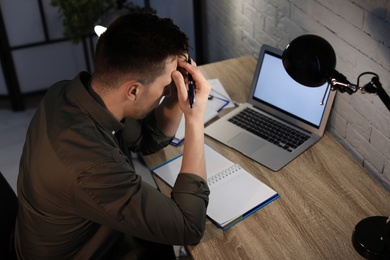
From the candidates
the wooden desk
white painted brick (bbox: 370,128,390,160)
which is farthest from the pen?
white painted brick (bbox: 370,128,390,160)

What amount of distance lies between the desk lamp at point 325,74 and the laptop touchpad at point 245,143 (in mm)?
447

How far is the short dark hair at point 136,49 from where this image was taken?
122cm

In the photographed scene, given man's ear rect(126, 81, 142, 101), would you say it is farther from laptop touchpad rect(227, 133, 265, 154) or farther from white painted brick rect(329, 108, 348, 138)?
white painted brick rect(329, 108, 348, 138)

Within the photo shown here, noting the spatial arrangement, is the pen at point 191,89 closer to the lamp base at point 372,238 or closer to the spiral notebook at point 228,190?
the spiral notebook at point 228,190

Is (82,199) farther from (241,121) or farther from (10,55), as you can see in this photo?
(10,55)

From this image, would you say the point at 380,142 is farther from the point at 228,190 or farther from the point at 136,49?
the point at 136,49

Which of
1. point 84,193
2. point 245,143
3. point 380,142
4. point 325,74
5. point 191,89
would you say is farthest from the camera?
point 245,143

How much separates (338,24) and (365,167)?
19.4 inches

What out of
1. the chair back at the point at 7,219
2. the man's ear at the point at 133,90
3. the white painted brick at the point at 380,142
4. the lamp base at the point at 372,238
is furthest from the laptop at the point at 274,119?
the chair back at the point at 7,219

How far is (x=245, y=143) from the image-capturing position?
1705 millimetres

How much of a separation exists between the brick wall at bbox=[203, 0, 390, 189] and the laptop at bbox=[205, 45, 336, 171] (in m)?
0.09

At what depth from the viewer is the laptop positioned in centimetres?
166

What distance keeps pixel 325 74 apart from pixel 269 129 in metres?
0.54

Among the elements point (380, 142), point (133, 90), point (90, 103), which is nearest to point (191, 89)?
point (133, 90)
